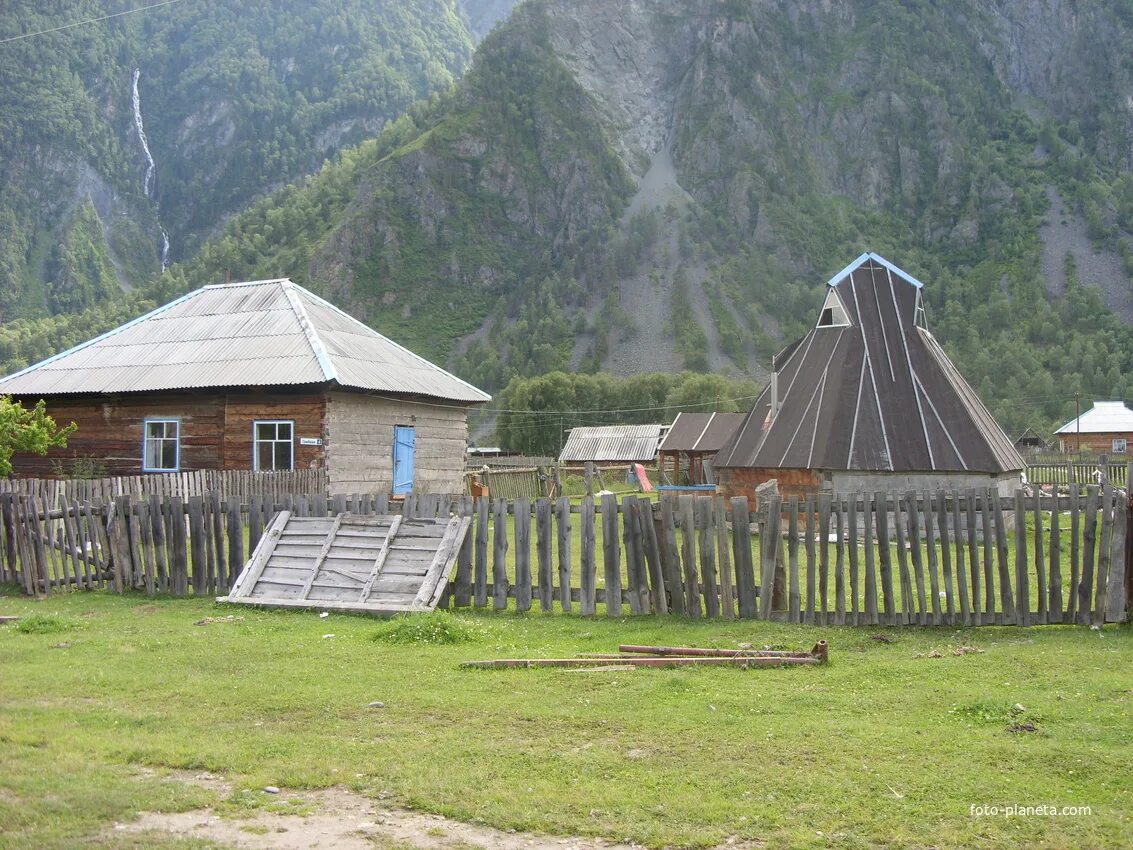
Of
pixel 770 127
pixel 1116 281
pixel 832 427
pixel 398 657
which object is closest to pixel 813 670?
pixel 398 657

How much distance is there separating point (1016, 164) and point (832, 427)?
173746 millimetres

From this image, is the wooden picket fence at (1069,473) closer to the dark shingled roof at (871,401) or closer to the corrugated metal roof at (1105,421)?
the dark shingled roof at (871,401)

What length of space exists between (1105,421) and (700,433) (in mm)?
50038

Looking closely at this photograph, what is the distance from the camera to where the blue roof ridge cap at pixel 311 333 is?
2581 cm

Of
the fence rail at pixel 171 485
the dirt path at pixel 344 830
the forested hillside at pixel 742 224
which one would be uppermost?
the forested hillside at pixel 742 224

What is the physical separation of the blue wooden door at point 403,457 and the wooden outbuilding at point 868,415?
9773 millimetres

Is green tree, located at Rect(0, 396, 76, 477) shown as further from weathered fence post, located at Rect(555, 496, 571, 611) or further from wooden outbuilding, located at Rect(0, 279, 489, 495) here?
weathered fence post, located at Rect(555, 496, 571, 611)

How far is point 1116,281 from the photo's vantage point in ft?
481

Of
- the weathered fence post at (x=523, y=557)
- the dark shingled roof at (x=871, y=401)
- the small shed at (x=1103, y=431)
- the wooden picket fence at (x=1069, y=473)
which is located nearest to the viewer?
the weathered fence post at (x=523, y=557)

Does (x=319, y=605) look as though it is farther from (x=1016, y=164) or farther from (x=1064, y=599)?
(x=1016, y=164)

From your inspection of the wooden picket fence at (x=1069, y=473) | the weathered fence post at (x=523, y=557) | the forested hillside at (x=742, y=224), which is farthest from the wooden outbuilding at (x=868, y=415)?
the forested hillside at (x=742, y=224)

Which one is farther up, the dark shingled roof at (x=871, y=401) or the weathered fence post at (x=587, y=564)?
the dark shingled roof at (x=871, y=401)

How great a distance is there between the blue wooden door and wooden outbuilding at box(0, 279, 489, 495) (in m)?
0.04

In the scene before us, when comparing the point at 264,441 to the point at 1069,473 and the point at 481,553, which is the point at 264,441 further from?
the point at 1069,473
